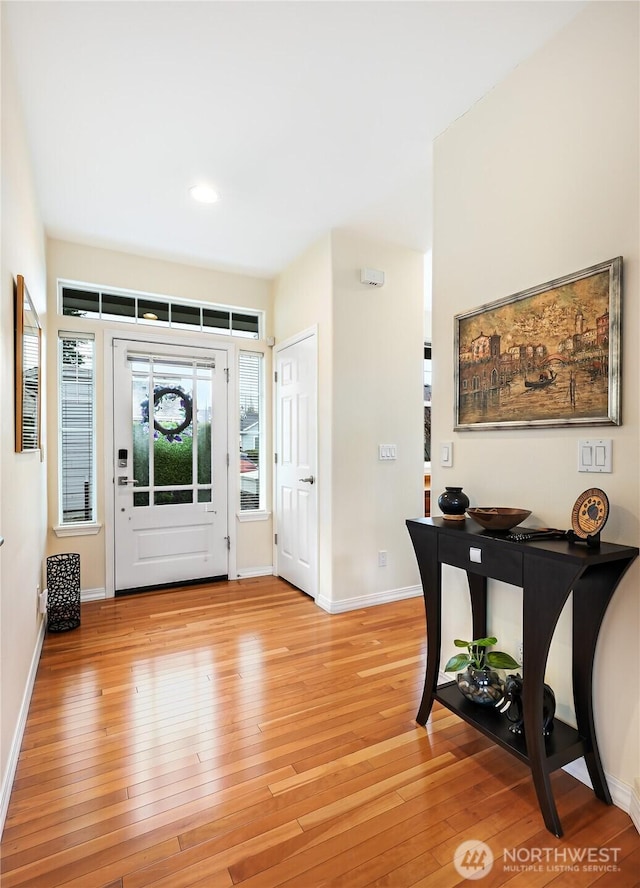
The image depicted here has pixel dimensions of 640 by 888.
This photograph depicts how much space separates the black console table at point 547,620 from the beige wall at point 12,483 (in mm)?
1664

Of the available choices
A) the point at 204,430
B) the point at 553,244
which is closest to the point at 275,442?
the point at 204,430

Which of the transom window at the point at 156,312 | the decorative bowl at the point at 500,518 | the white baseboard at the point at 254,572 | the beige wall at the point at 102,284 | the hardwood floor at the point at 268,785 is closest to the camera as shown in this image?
the hardwood floor at the point at 268,785

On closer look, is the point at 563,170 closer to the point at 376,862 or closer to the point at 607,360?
the point at 607,360

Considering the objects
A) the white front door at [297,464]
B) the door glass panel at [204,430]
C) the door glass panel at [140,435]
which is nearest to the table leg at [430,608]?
the white front door at [297,464]

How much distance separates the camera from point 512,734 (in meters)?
1.67

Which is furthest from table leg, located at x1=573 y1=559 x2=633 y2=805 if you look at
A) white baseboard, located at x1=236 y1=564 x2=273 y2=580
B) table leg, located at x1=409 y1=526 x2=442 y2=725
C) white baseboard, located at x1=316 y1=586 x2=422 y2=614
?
white baseboard, located at x1=236 y1=564 x2=273 y2=580

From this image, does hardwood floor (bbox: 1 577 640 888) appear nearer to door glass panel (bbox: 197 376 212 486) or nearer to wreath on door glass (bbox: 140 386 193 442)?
door glass panel (bbox: 197 376 212 486)

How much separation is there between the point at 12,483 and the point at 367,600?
99.4 inches

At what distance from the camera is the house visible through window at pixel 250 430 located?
4.36m

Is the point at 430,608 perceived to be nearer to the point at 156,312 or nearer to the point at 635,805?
the point at 635,805

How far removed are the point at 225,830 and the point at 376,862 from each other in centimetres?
48

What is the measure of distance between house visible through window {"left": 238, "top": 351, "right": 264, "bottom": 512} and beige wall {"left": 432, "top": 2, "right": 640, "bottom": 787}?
7.53ft

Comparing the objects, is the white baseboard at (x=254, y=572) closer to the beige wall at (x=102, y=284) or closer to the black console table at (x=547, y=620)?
the beige wall at (x=102, y=284)

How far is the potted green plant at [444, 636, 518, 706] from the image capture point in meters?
1.80
